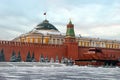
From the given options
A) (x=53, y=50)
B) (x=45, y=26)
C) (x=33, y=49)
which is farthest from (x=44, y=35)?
(x=33, y=49)

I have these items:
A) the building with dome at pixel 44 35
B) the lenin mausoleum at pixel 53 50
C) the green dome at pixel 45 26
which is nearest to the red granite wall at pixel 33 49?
the lenin mausoleum at pixel 53 50

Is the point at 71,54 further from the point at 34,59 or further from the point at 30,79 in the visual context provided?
the point at 30,79

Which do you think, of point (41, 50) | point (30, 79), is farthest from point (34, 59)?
point (30, 79)

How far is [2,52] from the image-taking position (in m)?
61.3

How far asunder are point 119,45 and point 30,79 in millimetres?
75471

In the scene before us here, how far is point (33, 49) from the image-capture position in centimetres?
6575

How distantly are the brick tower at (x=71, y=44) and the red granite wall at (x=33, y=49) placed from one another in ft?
4.23

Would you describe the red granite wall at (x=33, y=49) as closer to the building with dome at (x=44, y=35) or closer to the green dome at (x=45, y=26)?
the building with dome at (x=44, y=35)

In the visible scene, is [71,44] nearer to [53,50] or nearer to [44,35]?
[53,50]

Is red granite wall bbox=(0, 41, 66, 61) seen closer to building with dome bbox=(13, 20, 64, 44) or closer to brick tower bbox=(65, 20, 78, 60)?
brick tower bbox=(65, 20, 78, 60)

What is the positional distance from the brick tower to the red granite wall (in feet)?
4.23

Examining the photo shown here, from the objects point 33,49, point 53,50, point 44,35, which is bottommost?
point 53,50

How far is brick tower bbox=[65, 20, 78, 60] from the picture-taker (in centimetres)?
7038

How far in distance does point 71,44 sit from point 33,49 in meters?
9.40
